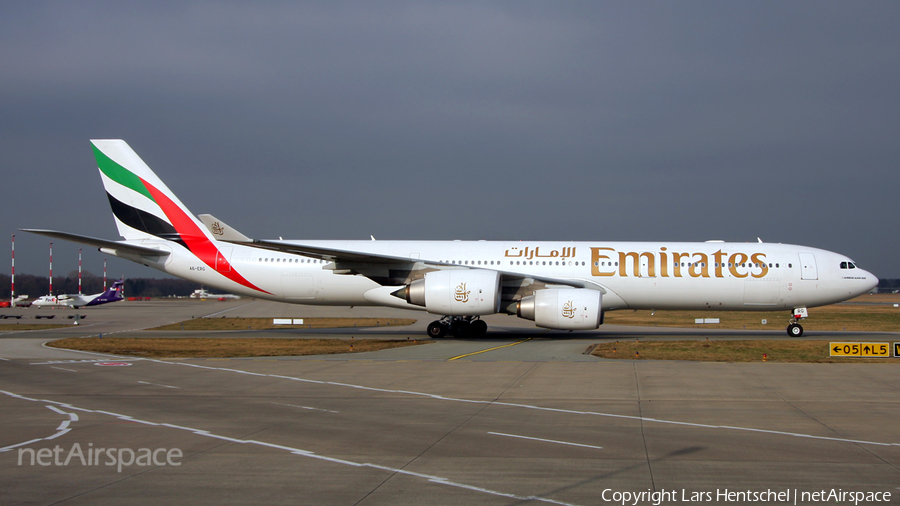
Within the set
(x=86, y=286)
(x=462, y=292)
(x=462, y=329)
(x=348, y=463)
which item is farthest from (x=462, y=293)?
(x=86, y=286)

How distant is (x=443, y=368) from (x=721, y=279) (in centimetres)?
1427

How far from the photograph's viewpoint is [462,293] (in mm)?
23078

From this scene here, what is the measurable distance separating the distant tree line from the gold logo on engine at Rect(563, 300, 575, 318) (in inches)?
3972

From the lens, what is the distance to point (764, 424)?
9211 millimetres

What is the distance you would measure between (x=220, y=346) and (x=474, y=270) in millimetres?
9156

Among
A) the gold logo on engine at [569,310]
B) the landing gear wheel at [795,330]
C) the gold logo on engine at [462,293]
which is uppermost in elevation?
the gold logo on engine at [462,293]

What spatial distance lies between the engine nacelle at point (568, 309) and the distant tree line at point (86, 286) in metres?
100

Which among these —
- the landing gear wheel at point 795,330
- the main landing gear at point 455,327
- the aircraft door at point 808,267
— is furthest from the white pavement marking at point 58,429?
the landing gear wheel at point 795,330

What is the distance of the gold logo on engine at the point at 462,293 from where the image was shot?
2306 centimetres

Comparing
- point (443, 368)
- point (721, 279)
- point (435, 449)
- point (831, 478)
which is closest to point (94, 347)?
point (443, 368)

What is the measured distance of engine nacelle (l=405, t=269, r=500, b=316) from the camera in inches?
907

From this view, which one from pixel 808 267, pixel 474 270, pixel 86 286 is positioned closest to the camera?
pixel 474 270

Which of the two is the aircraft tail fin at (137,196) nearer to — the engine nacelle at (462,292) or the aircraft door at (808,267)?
the engine nacelle at (462,292)

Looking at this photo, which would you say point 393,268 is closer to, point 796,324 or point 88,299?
point 796,324
